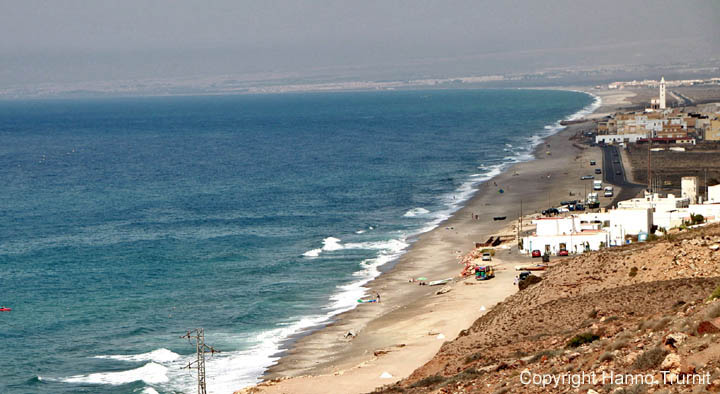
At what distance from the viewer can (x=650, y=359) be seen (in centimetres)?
2309

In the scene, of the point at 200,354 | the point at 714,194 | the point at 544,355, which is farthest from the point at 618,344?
the point at 714,194

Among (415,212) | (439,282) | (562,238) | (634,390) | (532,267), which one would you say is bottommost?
(415,212)

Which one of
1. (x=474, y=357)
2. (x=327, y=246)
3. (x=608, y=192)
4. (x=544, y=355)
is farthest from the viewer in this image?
(x=608, y=192)

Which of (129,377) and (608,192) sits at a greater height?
(608,192)

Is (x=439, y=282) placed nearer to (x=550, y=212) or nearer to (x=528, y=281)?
(x=528, y=281)

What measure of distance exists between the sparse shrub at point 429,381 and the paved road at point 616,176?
192 feet

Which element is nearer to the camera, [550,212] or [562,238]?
[562,238]

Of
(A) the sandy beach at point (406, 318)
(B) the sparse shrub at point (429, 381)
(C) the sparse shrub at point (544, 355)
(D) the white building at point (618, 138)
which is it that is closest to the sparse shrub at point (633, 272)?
(A) the sandy beach at point (406, 318)

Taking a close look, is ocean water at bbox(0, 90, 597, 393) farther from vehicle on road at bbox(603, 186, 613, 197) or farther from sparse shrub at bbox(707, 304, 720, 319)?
sparse shrub at bbox(707, 304, 720, 319)

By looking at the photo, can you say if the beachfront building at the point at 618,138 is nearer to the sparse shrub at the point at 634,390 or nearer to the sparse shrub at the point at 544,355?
the sparse shrub at the point at 544,355

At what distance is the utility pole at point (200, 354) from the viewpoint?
121 feet

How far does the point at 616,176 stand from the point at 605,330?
8535 centimetres

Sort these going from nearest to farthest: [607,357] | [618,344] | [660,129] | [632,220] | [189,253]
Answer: [607,357] → [618,344] → [632,220] → [189,253] → [660,129]

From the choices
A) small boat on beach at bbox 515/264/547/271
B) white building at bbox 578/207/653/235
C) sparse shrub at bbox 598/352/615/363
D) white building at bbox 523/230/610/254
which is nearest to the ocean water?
small boat on beach at bbox 515/264/547/271
